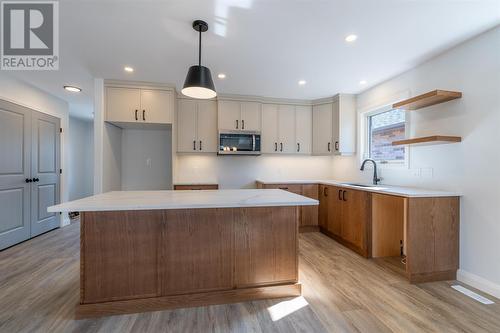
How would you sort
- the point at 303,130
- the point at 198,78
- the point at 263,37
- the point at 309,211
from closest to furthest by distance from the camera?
1. the point at 198,78
2. the point at 263,37
3. the point at 309,211
4. the point at 303,130

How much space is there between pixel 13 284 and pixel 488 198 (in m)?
4.82

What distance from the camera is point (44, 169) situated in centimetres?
392

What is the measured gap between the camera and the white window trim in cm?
297

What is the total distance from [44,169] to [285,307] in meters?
4.62

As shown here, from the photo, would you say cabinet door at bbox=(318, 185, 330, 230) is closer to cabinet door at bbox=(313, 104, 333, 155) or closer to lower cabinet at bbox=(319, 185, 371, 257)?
lower cabinet at bbox=(319, 185, 371, 257)

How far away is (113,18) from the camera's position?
199 centimetres

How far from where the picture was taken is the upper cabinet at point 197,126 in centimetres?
394

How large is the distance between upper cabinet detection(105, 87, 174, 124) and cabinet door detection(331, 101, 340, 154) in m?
2.90

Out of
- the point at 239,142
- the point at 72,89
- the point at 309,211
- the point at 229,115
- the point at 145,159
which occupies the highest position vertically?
A: the point at 72,89

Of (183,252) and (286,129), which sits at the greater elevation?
(286,129)

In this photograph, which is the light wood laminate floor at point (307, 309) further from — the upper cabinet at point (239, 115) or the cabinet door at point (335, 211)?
the upper cabinet at point (239, 115)

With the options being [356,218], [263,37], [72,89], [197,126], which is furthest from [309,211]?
[72,89]

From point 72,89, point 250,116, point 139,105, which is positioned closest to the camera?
point 139,105

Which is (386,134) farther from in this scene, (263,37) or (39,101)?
(39,101)
